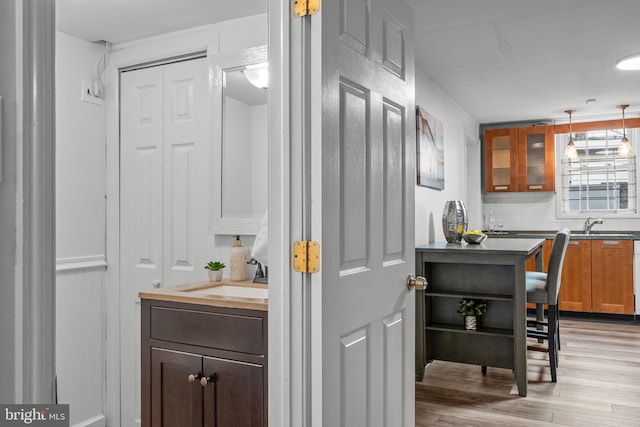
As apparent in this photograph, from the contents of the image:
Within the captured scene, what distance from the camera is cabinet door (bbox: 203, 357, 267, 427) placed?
6.36 ft

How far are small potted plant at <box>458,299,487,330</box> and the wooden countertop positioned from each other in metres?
1.79

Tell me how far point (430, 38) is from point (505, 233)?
3.58 meters

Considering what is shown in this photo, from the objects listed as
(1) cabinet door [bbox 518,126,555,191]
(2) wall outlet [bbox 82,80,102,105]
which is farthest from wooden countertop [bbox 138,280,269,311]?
(1) cabinet door [bbox 518,126,555,191]

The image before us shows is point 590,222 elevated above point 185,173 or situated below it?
below

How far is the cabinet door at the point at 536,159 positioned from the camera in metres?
6.02

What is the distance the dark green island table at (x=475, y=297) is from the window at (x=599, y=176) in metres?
3.10

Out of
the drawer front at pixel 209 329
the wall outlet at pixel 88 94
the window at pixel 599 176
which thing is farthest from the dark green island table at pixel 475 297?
the window at pixel 599 176

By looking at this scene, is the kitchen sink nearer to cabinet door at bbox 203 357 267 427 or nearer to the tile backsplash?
cabinet door at bbox 203 357 267 427

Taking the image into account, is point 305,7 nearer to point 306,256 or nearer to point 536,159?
point 306,256

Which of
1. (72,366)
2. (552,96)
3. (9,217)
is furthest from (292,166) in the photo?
(552,96)

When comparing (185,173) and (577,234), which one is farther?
(577,234)

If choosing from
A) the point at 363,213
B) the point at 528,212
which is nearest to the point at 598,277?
the point at 528,212

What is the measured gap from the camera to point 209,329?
206 centimetres

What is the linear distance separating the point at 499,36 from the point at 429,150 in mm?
1071
